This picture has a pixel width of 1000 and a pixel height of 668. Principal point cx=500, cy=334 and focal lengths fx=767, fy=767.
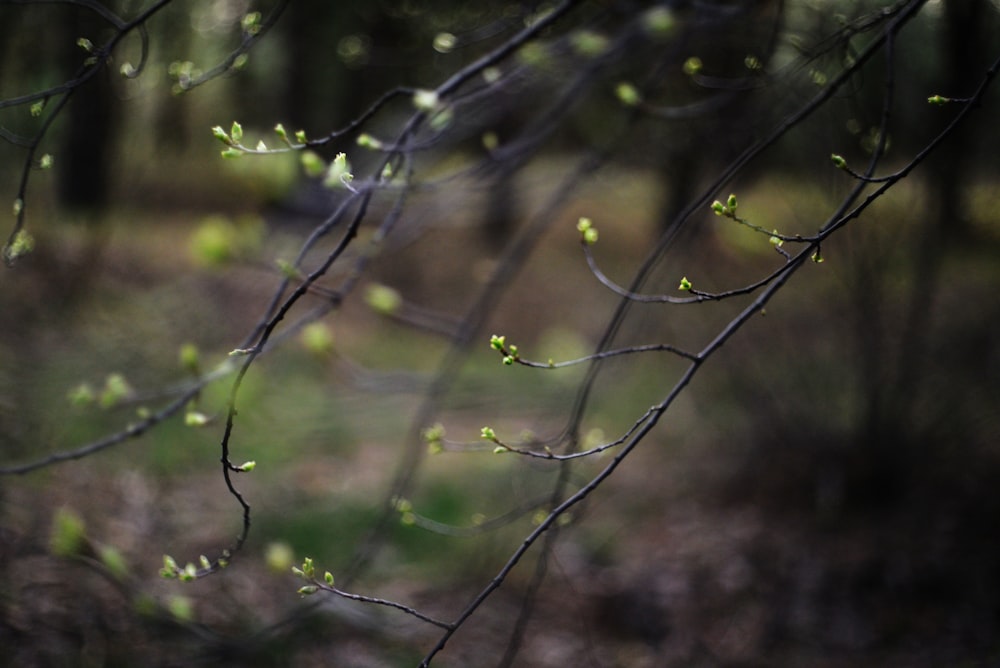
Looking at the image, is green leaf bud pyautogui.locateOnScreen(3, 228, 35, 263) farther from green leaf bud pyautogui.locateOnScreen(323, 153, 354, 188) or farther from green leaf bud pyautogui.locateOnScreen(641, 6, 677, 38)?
green leaf bud pyautogui.locateOnScreen(641, 6, 677, 38)

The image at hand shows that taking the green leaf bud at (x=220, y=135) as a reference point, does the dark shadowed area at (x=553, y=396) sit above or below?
above

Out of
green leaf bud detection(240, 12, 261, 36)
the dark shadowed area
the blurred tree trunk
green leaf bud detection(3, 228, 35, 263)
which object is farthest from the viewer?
the blurred tree trunk

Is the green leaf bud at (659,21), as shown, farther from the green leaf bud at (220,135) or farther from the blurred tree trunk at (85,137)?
the blurred tree trunk at (85,137)

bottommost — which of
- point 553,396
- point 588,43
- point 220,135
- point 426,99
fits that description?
point 220,135

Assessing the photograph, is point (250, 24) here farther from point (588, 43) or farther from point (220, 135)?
point (588, 43)

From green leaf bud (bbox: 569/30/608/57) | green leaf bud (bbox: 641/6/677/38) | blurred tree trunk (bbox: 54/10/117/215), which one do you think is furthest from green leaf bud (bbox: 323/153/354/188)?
blurred tree trunk (bbox: 54/10/117/215)

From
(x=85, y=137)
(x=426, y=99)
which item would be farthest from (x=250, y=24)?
(x=85, y=137)

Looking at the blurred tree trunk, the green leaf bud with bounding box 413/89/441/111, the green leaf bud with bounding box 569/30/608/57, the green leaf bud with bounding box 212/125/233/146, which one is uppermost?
the blurred tree trunk

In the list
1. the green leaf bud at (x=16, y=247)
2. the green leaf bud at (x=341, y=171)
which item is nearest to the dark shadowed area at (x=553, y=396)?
the green leaf bud at (x=16, y=247)

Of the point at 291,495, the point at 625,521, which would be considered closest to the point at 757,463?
the point at 625,521

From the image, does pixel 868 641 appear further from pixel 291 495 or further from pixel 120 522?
pixel 120 522

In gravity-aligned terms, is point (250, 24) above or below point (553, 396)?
below

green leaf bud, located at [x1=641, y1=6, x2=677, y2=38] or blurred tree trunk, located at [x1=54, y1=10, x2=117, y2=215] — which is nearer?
green leaf bud, located at [x1=641, y1=6, x2=677, y2=38]

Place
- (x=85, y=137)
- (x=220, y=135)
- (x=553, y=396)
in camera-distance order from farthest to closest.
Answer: (x=85, y=137) → (x=553, y=396) → (x=220, y=135)
